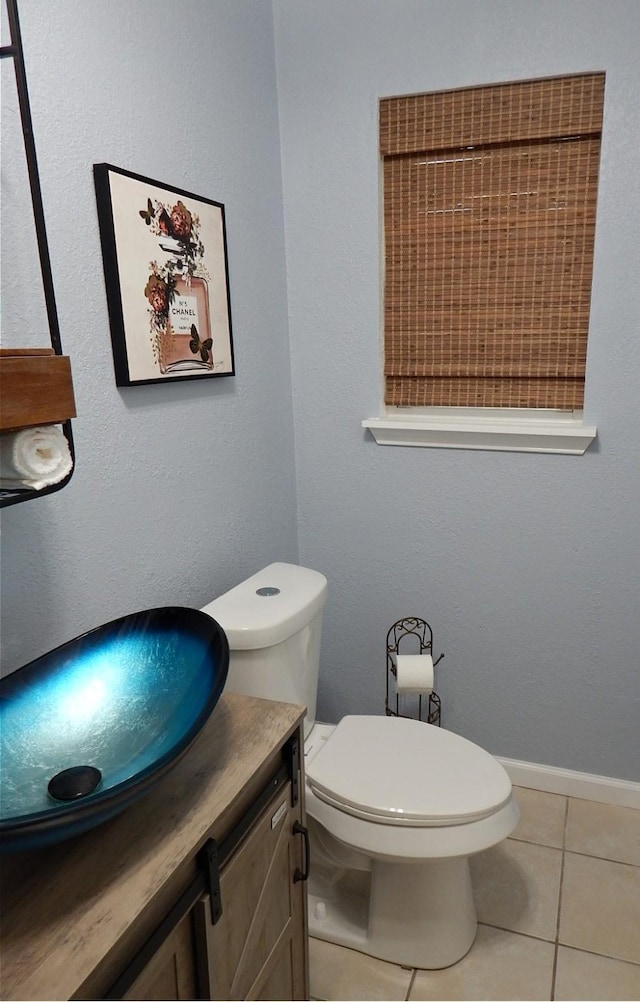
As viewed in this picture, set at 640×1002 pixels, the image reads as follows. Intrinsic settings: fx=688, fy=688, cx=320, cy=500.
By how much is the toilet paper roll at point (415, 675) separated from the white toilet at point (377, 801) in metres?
0.16

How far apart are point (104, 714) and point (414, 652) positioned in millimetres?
1271

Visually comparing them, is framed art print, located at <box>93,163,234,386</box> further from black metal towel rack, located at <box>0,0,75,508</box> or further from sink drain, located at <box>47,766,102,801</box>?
sink drain, located at <box>47,766,102,801</box>

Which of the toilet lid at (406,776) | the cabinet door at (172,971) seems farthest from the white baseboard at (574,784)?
the cabinet door at (172,971)

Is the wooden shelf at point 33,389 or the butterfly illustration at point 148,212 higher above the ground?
the butterfly illustration at point 148,212

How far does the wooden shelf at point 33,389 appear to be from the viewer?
86 cm

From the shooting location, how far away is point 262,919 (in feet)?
3.64

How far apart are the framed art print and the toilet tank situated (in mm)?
522

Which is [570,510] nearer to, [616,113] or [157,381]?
[616,113]

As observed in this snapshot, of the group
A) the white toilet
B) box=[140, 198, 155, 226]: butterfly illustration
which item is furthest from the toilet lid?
box=[140, 198, 155, 226]: butterfly illustration

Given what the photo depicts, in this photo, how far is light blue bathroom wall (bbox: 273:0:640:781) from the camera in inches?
67.8

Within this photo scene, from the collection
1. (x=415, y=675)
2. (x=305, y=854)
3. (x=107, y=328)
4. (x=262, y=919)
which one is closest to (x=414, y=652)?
→ (x=415, y=675)

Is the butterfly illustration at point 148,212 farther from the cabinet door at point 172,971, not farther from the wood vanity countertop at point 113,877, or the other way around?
the cabinet door at point 172,971

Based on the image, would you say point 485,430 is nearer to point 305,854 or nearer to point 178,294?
point 178,294

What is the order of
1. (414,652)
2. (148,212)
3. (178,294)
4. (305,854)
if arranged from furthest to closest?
(414,652)
(178,294)
(148,212)
(305,854)
